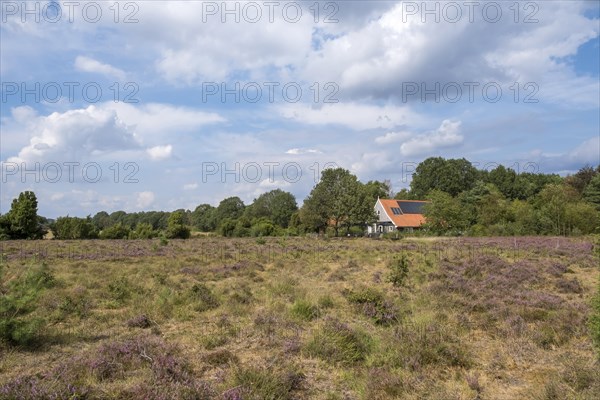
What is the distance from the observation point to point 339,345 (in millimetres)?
7469

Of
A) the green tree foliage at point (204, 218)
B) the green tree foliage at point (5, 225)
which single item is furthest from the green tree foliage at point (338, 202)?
the green tree foliage at point (204, 218)

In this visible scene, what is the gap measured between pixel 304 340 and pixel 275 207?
86468 millimetres

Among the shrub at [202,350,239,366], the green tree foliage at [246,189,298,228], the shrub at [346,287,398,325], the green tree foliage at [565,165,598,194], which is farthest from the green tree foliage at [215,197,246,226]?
the shrub at [202,350,239,366]

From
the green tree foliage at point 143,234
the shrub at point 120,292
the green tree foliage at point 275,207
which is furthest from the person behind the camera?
the green tree foliage at point 275,207

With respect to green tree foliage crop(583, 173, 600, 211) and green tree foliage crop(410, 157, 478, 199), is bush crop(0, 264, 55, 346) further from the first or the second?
green tree foliage crop(410, 157, 478, 199)

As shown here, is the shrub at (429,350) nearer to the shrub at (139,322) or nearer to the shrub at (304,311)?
the shrub at (304,311)

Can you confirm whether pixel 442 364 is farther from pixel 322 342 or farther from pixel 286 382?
pixel 286 382

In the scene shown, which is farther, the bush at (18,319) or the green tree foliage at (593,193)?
the green tree foliage at (593,193)

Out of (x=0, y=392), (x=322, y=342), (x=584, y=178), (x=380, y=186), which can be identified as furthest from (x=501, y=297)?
(x=380, y=186)

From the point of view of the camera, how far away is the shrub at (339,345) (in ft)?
23.7

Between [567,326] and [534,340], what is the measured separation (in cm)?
132

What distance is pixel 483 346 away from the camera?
319 inches

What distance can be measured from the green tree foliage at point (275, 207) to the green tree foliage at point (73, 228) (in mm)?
44597

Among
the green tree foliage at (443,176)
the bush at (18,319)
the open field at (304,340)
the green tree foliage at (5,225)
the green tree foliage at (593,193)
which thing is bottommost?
the open field at (304,340)
